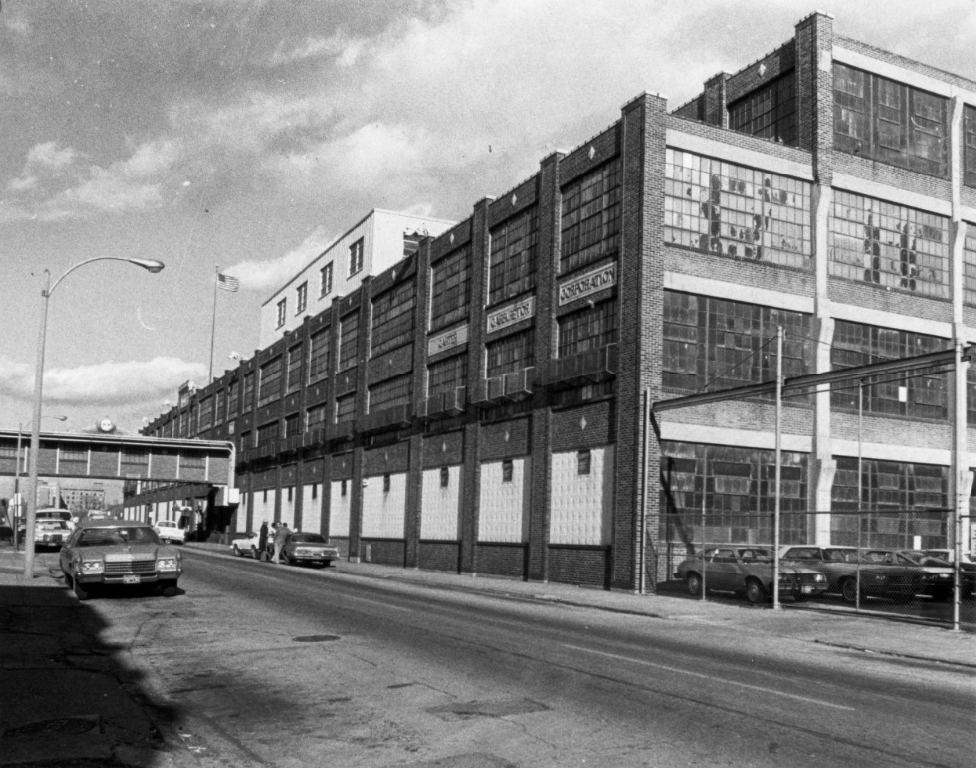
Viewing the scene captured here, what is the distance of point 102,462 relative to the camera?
67.8 meters

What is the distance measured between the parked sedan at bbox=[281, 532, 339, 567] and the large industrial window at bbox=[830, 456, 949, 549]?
20.0 meters

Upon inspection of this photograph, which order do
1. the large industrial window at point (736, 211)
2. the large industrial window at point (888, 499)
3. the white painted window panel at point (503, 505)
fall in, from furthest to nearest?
the white painted window panel at point (503, 505) < the large industrial window at point (888, 499) < the large industrial window at point (736, 211)

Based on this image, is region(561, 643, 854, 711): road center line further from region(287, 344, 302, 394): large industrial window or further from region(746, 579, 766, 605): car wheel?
region(287, 344, 302, 394): large industrial window

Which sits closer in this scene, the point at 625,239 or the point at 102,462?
the point at 625,239

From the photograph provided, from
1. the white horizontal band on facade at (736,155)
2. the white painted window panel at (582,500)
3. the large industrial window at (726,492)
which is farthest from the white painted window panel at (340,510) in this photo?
the white horizontal band on facade at (736,155)

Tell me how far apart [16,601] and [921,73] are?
34324mm

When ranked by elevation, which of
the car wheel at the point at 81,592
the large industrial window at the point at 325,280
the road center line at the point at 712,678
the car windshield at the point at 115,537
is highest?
the large industrial window at the point at 325,280

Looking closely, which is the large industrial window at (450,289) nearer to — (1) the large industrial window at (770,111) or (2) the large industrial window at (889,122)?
(1) the large industrial window at (770,111)

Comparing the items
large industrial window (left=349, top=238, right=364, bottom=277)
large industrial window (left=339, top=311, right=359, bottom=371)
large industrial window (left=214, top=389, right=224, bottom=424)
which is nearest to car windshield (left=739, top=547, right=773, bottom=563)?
large industrial window (left=339, top=311, right=359, bottom=371)

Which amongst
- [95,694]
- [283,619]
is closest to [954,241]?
[283,619]

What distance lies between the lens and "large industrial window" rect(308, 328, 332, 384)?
60.0 m

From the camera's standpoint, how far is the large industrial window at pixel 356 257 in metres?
59.3

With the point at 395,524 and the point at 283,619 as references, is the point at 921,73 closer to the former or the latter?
the point at 395,524

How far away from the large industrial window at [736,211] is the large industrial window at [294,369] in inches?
1441
